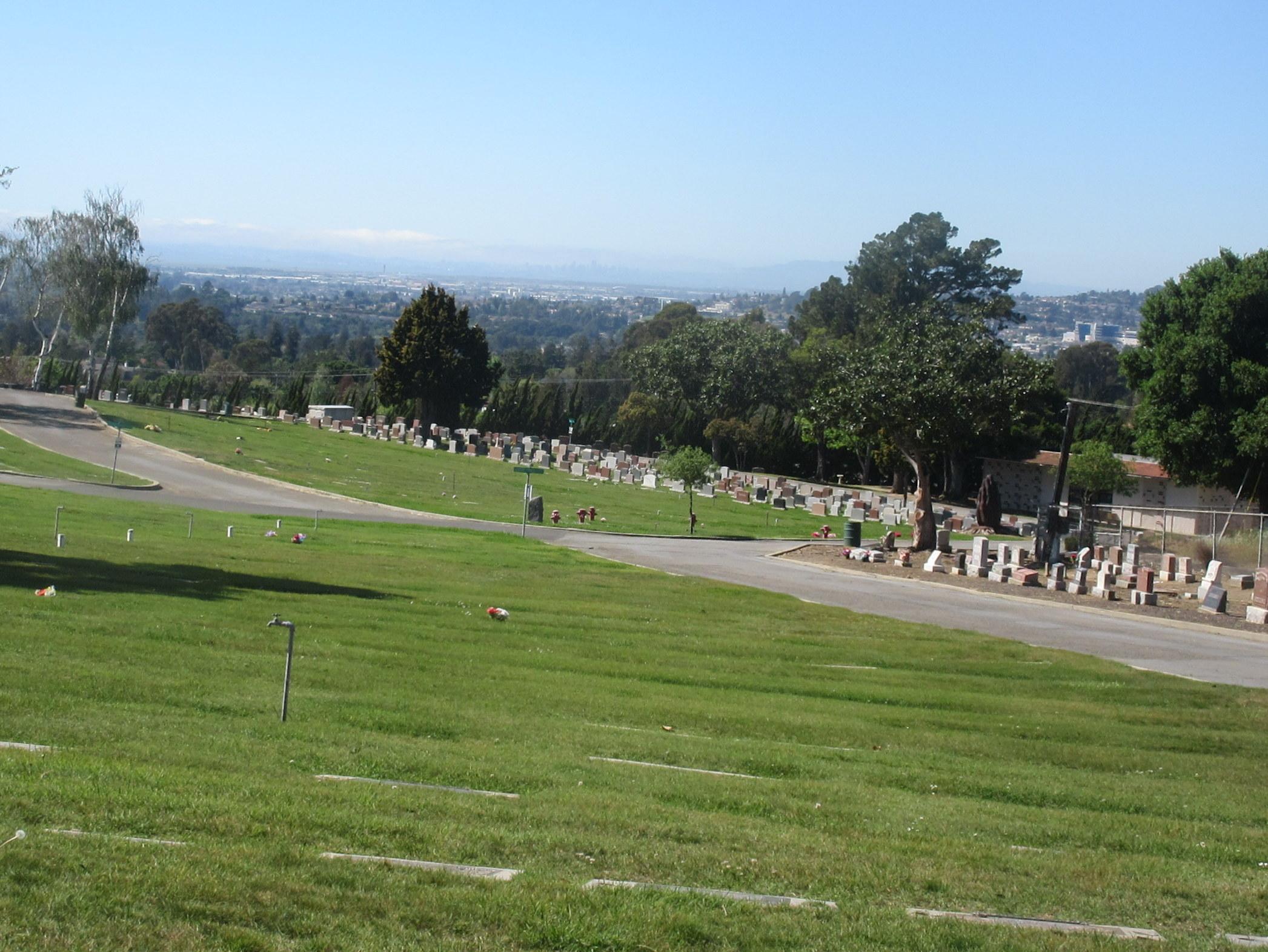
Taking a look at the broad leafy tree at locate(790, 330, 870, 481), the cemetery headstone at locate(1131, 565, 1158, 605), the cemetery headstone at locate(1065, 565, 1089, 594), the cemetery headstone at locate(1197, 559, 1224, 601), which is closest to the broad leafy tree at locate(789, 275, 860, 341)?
the broad leafy tree at locate(790, 330, 870, 481)

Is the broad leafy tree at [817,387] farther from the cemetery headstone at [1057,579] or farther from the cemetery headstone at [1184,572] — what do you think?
the cemetery headstone at [1057,579]

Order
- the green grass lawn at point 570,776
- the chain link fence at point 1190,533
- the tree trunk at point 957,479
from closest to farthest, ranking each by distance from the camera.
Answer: the green grass lawn at point 570,776 → the chain link fence at point 1190,533 → the tree trunk at point 957,479

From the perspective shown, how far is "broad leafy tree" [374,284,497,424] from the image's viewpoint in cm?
8331

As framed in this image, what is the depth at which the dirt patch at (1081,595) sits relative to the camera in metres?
28.1

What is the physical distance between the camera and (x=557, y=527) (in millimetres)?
42656

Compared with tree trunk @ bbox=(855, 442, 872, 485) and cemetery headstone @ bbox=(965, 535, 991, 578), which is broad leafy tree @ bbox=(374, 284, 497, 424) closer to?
tree trunk @ bbox=(855, 442, 872, 485)

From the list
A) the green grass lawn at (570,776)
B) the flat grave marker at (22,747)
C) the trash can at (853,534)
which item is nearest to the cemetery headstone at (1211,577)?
the trash can at (853,534)

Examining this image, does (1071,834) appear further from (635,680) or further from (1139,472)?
(1139,472)

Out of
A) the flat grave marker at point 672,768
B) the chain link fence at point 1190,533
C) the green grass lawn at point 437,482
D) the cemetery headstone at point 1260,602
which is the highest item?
the chain link fence at point 1190,533

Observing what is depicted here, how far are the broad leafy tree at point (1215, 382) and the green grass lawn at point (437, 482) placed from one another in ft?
40.7

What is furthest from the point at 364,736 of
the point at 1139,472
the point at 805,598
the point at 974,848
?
the point at 1139,472

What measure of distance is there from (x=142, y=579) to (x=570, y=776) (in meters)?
12.2

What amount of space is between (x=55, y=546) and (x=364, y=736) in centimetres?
1534

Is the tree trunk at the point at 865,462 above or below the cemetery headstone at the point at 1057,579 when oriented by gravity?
above
